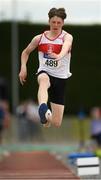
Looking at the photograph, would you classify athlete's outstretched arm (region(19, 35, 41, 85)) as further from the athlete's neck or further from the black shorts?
the black shorts

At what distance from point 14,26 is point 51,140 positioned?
564 cm

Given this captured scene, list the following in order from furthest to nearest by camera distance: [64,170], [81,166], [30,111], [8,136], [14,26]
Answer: [14,26], [8,136], [30,111], [64,170], [81,166]

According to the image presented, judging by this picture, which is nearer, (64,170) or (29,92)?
(64,170)

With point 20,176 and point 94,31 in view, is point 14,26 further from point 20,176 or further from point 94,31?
point 20,176

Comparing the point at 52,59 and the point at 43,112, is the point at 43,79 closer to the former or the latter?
the point at 52,59

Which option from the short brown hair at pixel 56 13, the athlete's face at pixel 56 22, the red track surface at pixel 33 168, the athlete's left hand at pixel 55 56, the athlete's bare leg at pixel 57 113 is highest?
the short brown hair at pixel 56 13

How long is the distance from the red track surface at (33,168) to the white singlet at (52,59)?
259 centimetres

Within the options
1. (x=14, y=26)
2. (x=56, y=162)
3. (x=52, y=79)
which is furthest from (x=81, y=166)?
(x=14, y=26)

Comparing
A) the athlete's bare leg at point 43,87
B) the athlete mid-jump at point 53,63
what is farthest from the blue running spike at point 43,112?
the athlete's bare leg at point 43,87

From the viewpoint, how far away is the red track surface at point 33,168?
13.0m

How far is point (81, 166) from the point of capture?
1281 centimetres

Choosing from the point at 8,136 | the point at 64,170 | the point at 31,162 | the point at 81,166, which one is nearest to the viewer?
the point at 81,166

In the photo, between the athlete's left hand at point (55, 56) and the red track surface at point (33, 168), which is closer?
the athlete's left hand at point (55, 56)

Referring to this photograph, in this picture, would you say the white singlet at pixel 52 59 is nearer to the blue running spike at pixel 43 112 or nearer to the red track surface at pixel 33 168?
the blue running spike at pixel 43 112
